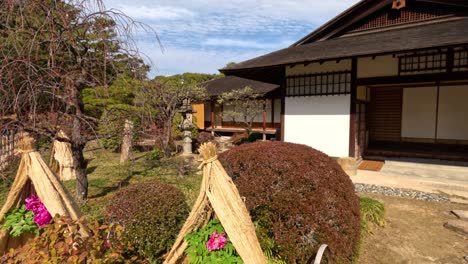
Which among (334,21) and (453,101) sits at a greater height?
(334,21)

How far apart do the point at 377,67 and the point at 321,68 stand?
1.61m

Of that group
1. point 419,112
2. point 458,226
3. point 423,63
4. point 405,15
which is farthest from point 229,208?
point 419,112

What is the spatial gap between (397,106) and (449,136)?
2.18 m

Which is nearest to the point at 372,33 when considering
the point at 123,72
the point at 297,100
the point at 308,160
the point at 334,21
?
the point at 334,21

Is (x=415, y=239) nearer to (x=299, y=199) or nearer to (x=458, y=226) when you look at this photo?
(x=458, y=226)

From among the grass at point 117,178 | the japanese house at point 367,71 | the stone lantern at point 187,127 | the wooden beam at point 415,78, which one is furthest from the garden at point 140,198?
the stone lantern at point 187,127

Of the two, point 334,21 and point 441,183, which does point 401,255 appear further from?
point 334,21

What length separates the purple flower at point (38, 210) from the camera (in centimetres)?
290

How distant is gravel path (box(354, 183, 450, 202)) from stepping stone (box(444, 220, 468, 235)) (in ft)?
4.81

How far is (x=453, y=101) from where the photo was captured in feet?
35.8

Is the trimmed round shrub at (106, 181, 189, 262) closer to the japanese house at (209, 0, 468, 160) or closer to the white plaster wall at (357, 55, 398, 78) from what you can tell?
the japanese house at (209, 0, 468, 160)

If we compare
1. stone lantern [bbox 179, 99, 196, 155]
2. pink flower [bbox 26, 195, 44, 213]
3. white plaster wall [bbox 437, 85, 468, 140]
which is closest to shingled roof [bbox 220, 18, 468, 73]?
stone lantern [bbox 179, 99, 196, 155]

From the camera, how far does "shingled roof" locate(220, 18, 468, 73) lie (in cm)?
638

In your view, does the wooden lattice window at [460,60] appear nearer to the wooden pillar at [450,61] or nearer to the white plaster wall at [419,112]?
the wooden pillar at [450,61]
